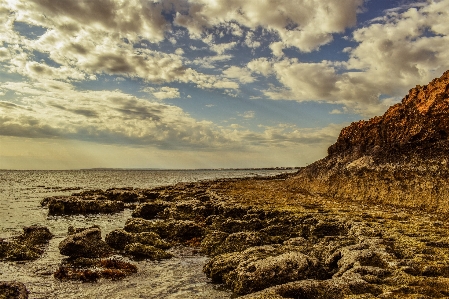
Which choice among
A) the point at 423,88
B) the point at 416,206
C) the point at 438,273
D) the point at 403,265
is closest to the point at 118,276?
the point at 403,265

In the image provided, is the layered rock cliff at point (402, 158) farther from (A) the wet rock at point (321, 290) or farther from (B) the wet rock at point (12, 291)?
(B) the wet rock at point (12, 291)

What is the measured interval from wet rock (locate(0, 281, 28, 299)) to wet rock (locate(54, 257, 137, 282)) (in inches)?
140

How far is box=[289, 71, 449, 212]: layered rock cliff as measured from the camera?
26.6 metres

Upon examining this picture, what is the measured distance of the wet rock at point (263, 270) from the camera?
12.3 m

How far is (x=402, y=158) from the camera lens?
102ft

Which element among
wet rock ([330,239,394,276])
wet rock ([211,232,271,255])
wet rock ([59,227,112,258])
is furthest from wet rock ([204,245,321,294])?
wet rock ([59,227,112,258])

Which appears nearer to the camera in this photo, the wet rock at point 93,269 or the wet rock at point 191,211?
the wet rock at point 93,269

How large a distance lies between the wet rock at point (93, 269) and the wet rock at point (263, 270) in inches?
201

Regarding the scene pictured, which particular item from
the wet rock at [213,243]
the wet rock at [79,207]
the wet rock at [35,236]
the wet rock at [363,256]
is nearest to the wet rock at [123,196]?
the wet rock at [79,207]

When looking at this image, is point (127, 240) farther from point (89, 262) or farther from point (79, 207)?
point (79, 207)

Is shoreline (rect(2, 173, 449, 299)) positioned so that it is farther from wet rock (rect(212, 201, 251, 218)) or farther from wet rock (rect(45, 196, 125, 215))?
wet rock (rect(45, 196, 125, 215))

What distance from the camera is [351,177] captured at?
1491 inches

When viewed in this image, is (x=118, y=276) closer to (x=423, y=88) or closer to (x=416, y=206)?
(x=416, y=206)

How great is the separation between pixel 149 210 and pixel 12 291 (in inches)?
967
